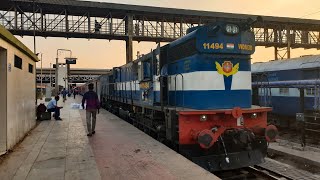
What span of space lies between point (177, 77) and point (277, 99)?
9.13 m

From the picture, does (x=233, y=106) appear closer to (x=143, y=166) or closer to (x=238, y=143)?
(x=238, y=143)

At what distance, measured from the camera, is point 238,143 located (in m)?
7.89

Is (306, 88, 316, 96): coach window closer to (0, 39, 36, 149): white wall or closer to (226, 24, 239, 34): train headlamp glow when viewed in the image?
(226, 24, 239, 34): train headlamp glow

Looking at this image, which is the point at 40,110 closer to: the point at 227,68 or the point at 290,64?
the point at 227,68

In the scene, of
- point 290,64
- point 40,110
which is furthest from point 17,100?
point 290,64

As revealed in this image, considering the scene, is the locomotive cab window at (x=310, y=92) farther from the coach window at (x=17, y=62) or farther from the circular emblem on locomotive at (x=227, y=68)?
the coach window at (x=17, y=62)

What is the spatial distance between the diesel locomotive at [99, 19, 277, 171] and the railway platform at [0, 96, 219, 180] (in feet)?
2.37

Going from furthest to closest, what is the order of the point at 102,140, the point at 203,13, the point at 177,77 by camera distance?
the point at 203,13, the point at 102,140, the point at 177,77

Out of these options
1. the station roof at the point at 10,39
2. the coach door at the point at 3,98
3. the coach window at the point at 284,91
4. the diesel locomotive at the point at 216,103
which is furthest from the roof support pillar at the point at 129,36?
the coach door at the point at 3,98

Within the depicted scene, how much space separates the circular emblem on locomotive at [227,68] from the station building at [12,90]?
530cm

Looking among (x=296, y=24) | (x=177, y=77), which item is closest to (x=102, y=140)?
(x=177, y=77)

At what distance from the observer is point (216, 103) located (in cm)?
846

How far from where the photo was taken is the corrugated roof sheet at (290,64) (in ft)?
46.6

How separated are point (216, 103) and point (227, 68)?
968 millimetres
